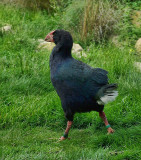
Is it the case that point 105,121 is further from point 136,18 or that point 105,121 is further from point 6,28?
point 136,18

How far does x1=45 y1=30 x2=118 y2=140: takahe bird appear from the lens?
A: 331 centimetres

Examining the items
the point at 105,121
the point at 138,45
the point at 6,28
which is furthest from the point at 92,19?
the point at 105,121

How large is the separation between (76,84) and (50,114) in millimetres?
800

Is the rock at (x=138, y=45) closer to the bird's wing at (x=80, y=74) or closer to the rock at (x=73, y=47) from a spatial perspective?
the rock at (x=73, y=47)

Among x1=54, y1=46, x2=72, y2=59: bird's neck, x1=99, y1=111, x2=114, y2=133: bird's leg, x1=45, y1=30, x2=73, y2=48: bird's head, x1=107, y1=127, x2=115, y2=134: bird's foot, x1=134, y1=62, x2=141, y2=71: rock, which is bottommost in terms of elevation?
x1=107, y1=127, x2=115, y2=134: bird's foot

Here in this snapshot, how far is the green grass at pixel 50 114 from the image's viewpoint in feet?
10.2

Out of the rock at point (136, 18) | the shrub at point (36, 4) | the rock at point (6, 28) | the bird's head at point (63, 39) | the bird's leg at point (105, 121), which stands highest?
the bird's head at point (63, 39)

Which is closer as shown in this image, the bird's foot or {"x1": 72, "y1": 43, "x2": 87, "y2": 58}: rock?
the bird's foot

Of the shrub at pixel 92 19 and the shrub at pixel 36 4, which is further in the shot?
the shrub at pixel 36 4

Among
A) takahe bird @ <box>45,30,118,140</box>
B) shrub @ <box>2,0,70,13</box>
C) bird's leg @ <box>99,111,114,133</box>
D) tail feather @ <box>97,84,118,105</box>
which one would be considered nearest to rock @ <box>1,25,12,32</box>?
shrub @ <box>2,0,70,13</box>

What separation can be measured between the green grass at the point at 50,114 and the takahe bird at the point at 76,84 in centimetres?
38

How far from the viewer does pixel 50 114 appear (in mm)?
3953

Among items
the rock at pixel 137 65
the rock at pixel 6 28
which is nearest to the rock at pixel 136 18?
the rock at pixel 137 65

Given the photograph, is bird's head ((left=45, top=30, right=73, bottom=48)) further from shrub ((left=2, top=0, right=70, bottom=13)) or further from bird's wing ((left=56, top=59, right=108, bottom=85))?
shrub ((left=2, top=0, right=70, bottom=13))
